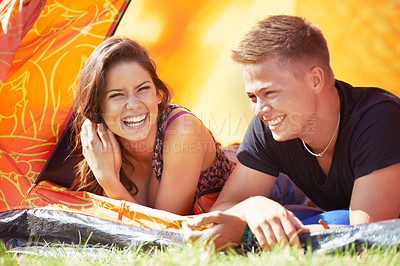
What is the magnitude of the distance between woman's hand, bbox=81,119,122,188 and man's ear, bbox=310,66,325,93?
793mm

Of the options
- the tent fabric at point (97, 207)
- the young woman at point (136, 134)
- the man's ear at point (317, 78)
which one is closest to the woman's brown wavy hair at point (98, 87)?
the young woman at point (136, 134)

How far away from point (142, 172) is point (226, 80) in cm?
95

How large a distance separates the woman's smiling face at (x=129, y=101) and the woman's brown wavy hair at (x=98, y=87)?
0.03 m

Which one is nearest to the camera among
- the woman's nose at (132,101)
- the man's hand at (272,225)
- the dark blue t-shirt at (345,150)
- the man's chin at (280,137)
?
the man's hand at (272,225)

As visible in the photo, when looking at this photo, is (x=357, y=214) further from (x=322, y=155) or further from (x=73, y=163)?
(x=73, y=163)

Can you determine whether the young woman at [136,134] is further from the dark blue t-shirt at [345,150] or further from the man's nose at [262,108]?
the man's nose at [262,108]

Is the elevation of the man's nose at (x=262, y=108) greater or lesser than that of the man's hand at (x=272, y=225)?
greater

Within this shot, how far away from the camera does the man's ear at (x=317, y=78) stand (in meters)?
1.46

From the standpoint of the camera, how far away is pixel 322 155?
1.57 m

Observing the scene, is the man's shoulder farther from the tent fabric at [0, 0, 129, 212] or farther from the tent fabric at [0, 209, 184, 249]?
the tent fabric at [0, 0, 129, 212]

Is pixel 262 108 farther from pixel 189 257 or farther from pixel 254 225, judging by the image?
pixel 189 257

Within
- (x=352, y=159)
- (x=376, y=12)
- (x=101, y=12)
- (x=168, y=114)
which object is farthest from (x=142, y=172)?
(x=376, y=12)

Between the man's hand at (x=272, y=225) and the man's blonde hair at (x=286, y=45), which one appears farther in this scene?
the man's blonde hair at (x=286, y=45)

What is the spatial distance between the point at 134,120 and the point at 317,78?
26.8 inches
